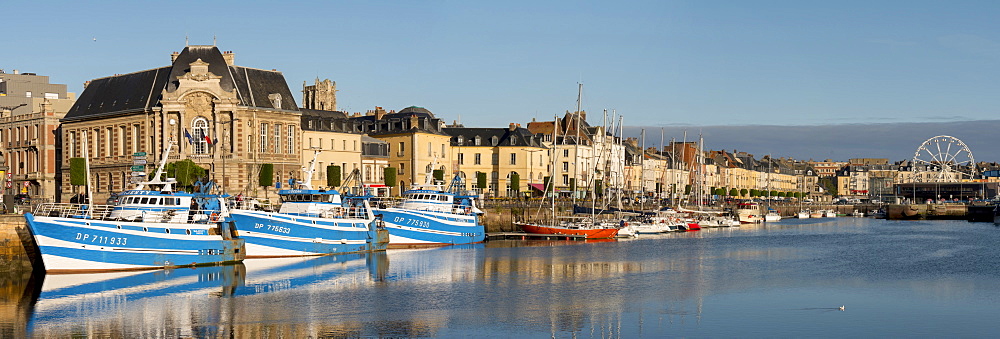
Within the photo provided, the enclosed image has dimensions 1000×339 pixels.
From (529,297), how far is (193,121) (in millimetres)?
56212

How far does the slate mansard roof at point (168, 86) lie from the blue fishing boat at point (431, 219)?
2174 cm

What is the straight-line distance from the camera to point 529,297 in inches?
1918

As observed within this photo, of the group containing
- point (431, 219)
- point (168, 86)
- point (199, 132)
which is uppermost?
point (168, 86)

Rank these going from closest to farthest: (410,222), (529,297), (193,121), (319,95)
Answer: (529,297) → (410,222) → (193,121) → (319,95)

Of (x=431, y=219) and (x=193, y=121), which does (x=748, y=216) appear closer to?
(x=431, y=219)

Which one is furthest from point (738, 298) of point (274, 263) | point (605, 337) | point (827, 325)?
point (274, 263)

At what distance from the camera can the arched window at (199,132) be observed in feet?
315

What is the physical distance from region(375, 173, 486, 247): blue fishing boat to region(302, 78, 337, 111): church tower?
146 ft

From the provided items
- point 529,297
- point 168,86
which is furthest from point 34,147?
point 529,297

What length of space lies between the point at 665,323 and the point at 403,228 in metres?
40.0

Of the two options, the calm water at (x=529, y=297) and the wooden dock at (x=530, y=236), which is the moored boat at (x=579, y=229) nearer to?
the wooden dock at (x=530, y=236)

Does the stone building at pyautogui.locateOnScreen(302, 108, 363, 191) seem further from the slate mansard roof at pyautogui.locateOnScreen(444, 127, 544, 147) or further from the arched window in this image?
the slate mansard roof at pyautogui.locateOnScreen(444, 127, 544, 147)

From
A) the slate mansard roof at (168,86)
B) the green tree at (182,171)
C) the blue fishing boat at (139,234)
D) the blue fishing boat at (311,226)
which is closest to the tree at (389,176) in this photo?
the slate mansard roof at (168,86)

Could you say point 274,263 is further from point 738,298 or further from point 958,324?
point 958,324
